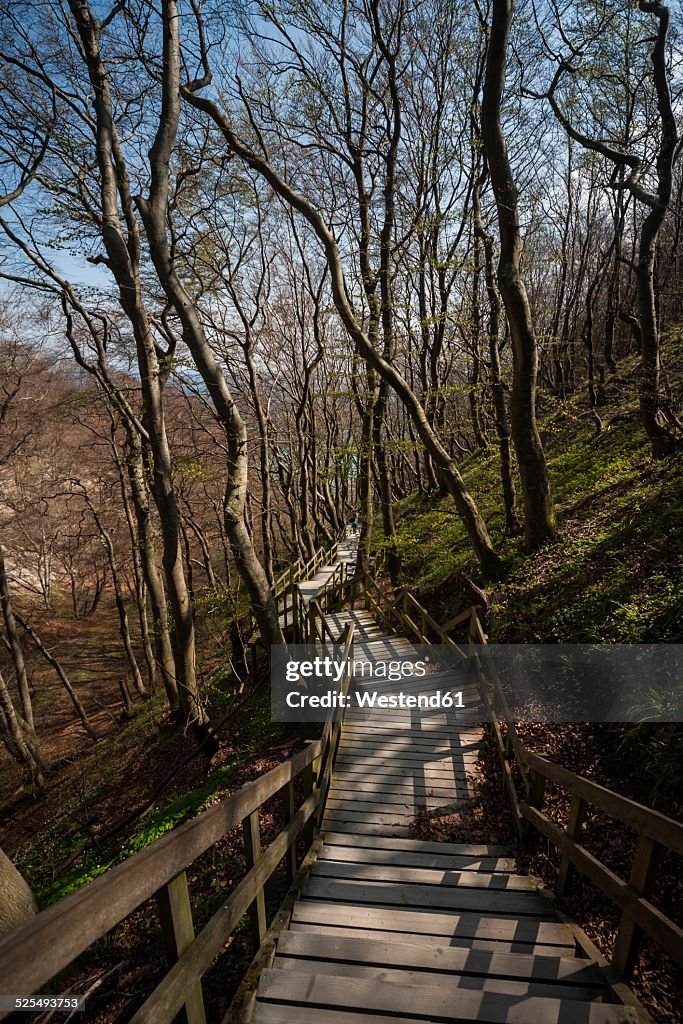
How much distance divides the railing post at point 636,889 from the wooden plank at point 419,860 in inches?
63.6

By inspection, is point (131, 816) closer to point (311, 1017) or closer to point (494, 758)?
point (494, 758)

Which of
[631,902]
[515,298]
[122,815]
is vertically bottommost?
[122,815]

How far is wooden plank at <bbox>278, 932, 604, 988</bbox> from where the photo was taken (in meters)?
2.54

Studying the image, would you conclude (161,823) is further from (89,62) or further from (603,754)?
(89,62)

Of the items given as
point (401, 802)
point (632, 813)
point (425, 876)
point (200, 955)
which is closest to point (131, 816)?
point (401, 802)

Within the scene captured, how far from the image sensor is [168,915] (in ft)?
Result: 5.69

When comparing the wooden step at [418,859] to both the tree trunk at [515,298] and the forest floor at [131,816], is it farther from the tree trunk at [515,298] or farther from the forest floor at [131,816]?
the tree trunk at [515,298]

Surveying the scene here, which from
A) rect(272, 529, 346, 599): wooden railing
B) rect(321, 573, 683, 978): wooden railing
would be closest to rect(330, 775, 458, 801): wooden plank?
rect(321, 573, 683, 978): wooden railing

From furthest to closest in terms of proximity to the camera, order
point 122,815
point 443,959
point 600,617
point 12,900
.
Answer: point 122,815
point 600,617
point 12,900
point 443,959

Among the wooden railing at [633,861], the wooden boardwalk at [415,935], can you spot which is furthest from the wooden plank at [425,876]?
the wooden railing at [633,861]

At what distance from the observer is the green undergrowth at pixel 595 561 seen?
5992 mm

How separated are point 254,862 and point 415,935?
127cm

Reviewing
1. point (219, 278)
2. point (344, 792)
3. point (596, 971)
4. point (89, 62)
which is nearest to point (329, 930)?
point (596, 971)

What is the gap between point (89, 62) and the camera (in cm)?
714
